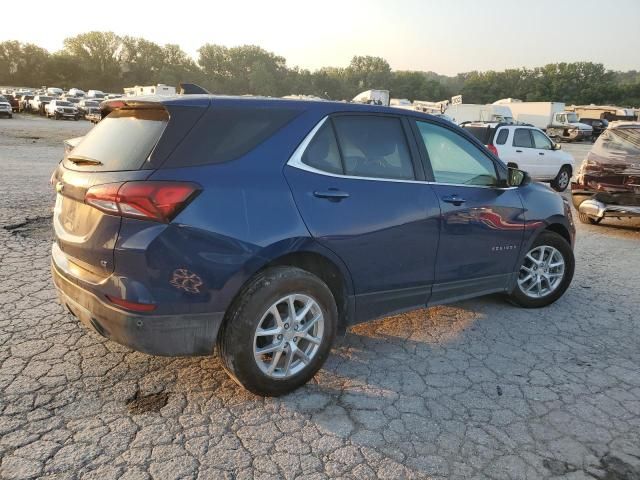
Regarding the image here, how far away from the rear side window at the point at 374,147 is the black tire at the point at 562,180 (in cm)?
1211

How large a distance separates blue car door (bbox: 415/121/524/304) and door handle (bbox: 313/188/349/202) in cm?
87

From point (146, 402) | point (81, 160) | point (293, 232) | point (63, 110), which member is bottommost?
point (63, 110)

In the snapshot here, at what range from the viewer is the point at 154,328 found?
263cm

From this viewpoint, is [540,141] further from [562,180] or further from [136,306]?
[136,306]

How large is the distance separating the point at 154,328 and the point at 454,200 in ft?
7.53

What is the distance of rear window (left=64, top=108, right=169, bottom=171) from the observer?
2.76 metres

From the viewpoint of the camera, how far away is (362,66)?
133 meters

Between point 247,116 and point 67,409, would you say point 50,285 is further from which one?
point 247,116

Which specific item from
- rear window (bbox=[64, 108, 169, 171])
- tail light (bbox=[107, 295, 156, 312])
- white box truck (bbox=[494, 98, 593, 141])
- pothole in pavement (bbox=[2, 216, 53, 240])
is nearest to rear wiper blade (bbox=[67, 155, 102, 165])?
rear window (bbox=[64, 108, 169, 171])

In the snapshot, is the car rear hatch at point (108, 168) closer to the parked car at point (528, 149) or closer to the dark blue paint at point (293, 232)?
the dark blue paint at point (293, 232)

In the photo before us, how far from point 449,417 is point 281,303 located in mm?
1170

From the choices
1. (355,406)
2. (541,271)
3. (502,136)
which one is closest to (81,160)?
(355,406)

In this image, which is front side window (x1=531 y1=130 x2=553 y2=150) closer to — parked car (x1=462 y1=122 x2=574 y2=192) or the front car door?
parked car (x1=462 y1=122 x2=574 y2=192)

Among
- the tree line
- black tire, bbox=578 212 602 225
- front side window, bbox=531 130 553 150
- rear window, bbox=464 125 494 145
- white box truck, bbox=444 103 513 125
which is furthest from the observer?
the tree line
